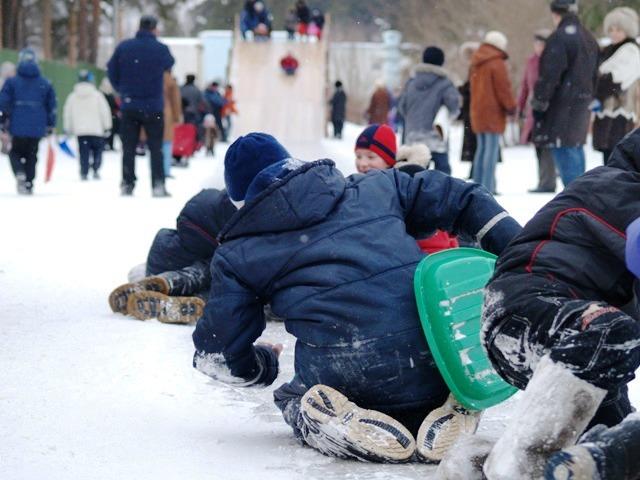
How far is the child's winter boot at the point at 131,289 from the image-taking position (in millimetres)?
5734

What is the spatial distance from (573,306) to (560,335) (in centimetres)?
7

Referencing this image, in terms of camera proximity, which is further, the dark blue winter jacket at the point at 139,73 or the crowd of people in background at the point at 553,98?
the dark blue winter jacket at the point at 139,73

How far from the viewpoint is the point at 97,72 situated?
39469 mm

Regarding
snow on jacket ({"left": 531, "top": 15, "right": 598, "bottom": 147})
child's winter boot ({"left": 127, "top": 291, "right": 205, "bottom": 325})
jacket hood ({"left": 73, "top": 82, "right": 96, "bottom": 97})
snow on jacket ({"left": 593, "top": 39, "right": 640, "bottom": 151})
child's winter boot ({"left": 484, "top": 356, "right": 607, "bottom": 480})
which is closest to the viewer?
child's winter boot ({"left": 484, "top": 356, "right": 607, "bottom": 480})

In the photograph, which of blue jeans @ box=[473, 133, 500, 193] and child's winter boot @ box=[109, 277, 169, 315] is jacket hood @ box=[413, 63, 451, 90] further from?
child's winter boot @ box=[109, 277, 169, 315]

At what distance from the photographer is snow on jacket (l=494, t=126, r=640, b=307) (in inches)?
112

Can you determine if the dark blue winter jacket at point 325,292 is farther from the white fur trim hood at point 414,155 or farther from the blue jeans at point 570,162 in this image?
the blue jeans at point 570,162

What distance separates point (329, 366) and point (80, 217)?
725cm

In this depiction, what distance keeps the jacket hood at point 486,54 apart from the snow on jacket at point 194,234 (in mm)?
6547

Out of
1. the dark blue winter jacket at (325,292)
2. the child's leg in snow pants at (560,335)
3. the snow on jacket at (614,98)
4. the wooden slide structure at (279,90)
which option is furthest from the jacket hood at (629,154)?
the wooden slide structure at (279,90)

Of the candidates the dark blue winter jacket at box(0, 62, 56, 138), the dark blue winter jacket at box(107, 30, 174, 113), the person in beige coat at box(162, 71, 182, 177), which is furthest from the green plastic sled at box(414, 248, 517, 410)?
the person in beige coat at box(162, 71, 182, 177)

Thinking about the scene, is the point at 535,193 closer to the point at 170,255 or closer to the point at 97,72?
the point at 170,255

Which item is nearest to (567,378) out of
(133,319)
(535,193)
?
(133,319)

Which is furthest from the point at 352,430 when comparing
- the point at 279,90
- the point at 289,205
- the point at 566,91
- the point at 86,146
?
the point at 279,90
